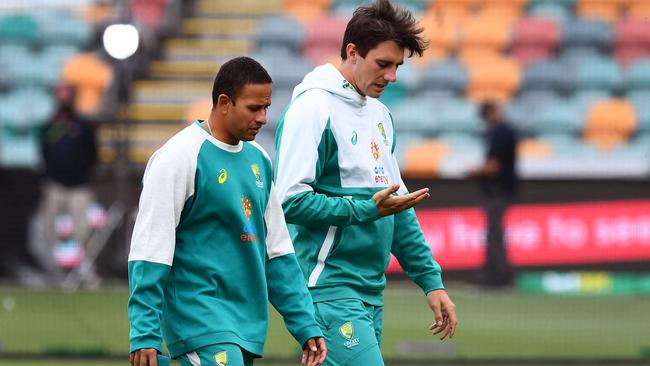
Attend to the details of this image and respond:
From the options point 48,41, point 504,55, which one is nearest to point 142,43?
point 48,41

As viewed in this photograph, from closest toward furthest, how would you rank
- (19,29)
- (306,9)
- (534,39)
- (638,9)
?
(638,9) → (534,39) → (19,29) → (306,9)

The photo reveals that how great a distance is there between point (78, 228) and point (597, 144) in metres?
6.36

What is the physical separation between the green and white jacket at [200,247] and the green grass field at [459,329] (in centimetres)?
617

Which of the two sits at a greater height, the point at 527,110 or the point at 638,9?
the point at 638,9

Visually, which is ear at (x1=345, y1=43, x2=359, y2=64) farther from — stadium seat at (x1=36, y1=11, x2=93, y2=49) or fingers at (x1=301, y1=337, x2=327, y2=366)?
stadium seat at (x1=36, y1=11, x2=93, y2=49)

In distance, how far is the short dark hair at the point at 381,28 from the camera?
5750 mm

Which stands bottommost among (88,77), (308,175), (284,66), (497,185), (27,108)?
(497,185)

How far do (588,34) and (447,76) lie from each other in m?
1.93

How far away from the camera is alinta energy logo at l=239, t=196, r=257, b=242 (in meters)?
5.16

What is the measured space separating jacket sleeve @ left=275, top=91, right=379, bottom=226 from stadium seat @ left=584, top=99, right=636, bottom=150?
11.8m

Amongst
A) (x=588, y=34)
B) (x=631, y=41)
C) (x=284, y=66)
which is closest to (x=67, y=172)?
(x=284, y=66)

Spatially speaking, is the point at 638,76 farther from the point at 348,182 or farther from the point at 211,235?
the point at 211,235

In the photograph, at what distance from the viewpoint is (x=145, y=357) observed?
189 inches

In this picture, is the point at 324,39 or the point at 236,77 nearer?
the point at 236,77
